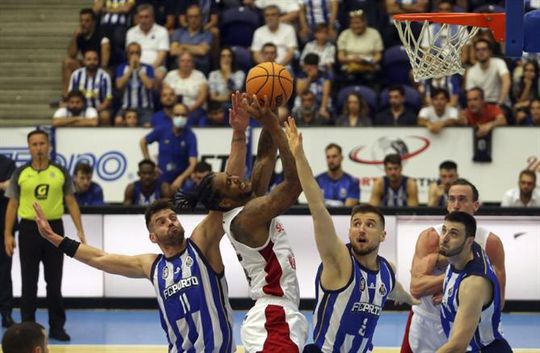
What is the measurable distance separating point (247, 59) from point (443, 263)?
8.57 meters

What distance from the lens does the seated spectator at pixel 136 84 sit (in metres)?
16.0

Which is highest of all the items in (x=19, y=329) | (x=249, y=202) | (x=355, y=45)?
(x=355, y=45)

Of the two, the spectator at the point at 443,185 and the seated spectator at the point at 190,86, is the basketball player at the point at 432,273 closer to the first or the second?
the spectator at the point at 443,185

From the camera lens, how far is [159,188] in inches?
552

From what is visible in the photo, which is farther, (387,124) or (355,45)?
(355,45)

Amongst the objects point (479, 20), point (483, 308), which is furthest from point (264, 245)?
point (479, 20)

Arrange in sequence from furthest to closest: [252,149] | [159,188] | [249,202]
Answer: [252,149]
[159,188]
[249,202]

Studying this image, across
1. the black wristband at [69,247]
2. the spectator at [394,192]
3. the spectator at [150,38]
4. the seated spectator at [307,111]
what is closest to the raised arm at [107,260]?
the black wristband at [69,247]

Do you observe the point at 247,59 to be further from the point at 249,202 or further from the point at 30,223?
the point at 249,202

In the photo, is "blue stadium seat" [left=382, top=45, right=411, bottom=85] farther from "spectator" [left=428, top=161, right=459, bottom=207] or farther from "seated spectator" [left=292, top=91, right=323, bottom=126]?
"spectator" [left=428, top=161, right=459, bottom=207]

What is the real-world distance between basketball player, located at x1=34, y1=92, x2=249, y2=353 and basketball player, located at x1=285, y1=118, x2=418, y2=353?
67 centimetres

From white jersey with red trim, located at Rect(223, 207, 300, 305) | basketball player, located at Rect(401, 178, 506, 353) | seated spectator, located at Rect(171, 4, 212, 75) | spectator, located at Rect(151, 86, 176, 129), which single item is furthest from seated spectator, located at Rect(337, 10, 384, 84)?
white jersey with red trim, located at Rect(223, 207, 300, 305)

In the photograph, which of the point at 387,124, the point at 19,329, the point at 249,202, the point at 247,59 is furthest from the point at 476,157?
the point at 19,329

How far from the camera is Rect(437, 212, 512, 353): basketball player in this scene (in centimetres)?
729
